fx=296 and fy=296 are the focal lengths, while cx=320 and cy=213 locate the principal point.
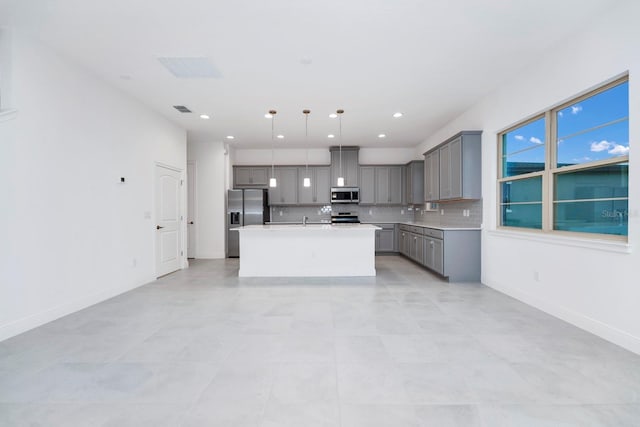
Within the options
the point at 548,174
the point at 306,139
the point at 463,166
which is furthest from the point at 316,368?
the point at 306,139

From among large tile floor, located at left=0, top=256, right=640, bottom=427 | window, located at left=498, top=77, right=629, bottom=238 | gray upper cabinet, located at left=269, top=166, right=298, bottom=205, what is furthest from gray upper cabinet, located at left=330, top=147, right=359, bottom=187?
large tile floor, located at left=0, top=256, right=640, bottom=427

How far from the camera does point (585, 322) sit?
2941mm

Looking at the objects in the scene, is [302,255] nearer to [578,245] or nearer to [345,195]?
[345,195]

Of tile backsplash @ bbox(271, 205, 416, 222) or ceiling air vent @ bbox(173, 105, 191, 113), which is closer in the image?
ceiling air vent @ bbox(173, 105, 191, 113)

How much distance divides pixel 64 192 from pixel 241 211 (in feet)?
13.7

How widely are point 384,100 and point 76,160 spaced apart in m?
4.35

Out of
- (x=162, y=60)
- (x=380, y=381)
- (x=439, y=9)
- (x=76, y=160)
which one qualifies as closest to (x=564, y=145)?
(x=439, y=9)

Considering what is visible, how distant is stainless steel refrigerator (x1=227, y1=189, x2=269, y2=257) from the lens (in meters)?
7.48

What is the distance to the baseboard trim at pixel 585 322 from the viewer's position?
2521 mm

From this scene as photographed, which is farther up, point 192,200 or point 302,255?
point 192,200

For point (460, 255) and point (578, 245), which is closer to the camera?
point (578, 245)

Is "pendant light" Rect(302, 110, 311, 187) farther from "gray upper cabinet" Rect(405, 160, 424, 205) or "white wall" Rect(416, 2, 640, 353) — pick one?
"white wall" Rect(416, 2, 640, 353)

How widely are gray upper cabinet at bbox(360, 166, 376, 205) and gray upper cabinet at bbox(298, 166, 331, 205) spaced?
0.90 metres

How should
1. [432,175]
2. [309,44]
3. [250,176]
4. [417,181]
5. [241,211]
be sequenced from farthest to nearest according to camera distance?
[250,176] → [417,181] → [241,211] → [432,175] → [309,44]
